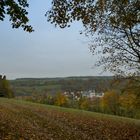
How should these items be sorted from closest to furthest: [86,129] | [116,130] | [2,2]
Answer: [2,2] < [86,129] < [116,130]

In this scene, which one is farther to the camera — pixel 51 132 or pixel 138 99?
pixel 138 99

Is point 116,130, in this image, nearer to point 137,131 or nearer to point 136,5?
point 137,131

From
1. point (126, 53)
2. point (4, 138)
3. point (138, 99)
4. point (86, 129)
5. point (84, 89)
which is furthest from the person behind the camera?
point (84, 89)

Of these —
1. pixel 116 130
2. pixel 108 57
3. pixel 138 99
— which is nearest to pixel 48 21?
pixel 116 130

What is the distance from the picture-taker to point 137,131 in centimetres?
3020

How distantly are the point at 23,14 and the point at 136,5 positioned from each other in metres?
9.11

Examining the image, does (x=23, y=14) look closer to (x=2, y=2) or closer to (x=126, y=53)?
(x=2, y=2)

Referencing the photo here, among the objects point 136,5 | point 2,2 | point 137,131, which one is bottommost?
point 137,131

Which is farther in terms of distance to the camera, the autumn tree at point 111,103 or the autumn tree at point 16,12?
the autumn tree at point 111,103

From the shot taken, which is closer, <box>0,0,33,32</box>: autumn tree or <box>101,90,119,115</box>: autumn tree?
<box>0,0,33,32</box>: autumn tree

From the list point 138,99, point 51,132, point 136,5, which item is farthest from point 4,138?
point 138,99

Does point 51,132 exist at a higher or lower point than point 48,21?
lower

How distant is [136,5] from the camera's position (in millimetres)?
22688

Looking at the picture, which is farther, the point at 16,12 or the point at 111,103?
the point at 111,103
